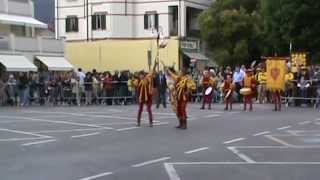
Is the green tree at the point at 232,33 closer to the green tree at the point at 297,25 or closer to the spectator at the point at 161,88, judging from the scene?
the green tree at the point at 297,25

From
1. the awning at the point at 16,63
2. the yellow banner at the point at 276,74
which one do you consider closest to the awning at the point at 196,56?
the awning at the point at 16,63

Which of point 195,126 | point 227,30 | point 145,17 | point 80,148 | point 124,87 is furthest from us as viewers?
point 145,17

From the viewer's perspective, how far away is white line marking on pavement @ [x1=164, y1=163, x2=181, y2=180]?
1231 cm

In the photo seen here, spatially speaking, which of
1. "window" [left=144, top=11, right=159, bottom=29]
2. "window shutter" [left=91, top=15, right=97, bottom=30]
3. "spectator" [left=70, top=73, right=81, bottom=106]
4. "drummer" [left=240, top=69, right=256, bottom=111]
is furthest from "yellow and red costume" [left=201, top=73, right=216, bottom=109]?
"window shutter" [left=91, top=15, right=97, bottom=30]

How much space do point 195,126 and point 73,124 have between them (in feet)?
12.3

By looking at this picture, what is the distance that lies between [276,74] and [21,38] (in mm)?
26115

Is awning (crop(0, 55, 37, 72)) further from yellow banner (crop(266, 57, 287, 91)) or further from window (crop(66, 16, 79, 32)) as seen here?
yellow banner (crop(266, 57, 287, 91))

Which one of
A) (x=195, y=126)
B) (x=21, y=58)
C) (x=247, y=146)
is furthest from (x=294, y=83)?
(x=21, y=58)

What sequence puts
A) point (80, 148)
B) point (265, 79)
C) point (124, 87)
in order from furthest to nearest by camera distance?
point (124, 87)
point (265, 79)
point (80, 148)

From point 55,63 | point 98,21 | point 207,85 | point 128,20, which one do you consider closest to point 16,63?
point 55,63

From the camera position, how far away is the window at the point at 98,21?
68.1m

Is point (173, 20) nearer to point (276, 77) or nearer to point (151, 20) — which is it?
point (151, 20)

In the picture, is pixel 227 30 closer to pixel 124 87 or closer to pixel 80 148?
pixel 124 87

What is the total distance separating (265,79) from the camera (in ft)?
113
